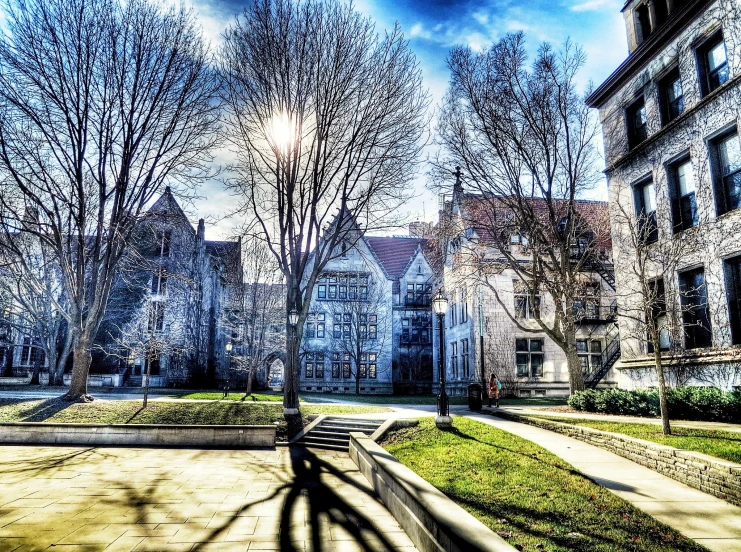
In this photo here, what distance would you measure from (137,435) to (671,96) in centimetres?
2108

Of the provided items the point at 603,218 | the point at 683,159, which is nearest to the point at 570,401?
the point at 603,218

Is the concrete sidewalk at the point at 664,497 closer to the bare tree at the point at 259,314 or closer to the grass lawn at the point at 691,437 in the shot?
the grass lawn at the point at 691,437

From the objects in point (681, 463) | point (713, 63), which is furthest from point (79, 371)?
point (713, 63)

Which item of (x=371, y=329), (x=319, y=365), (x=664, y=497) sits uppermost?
(x=371, y=329)

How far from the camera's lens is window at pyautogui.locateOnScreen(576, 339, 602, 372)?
3173 centimetres

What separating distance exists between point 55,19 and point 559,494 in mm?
19525

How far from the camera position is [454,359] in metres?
37.0

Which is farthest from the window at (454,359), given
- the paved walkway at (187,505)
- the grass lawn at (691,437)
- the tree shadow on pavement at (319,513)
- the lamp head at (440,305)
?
the tree shadow on pavement at (319,513)

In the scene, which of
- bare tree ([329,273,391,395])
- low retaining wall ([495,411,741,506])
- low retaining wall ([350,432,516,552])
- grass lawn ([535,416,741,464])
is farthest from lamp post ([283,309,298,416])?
bare tree ([329,273,391,395])

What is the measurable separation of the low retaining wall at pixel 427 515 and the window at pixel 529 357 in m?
24.9

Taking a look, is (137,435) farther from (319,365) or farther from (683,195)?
(319,365)

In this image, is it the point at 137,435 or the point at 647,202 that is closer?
the point at 137,435

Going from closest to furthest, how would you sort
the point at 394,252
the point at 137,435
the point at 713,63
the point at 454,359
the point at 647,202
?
the point at 137,435 → the point at 713,63 → the point at 647,202 → the point at 454,359 → the point at 394,252

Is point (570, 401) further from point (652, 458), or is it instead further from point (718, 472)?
point (718, 472)
